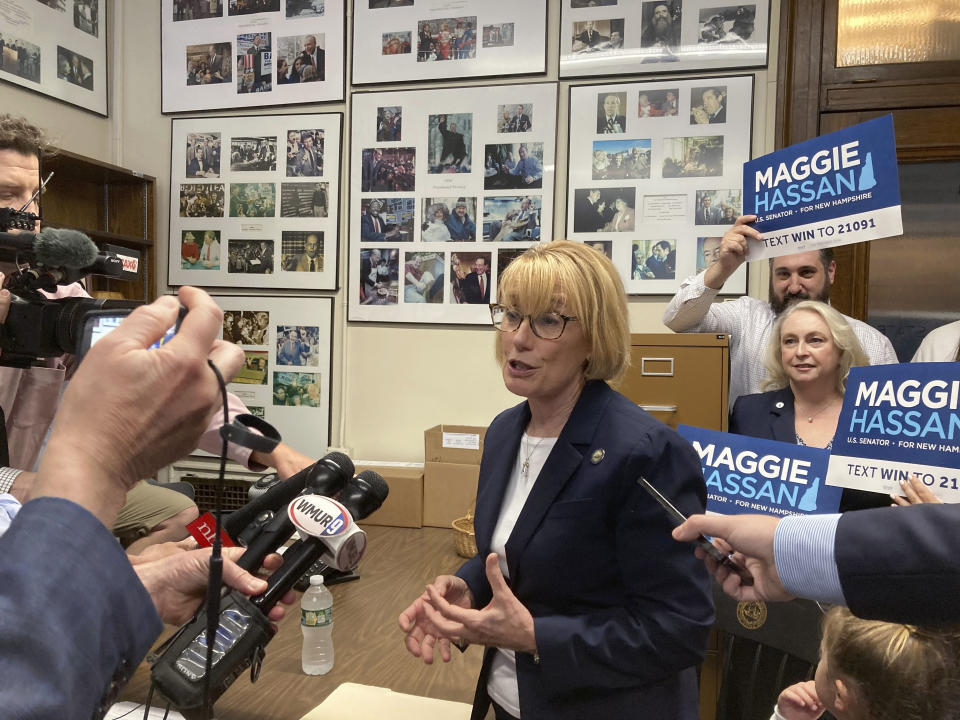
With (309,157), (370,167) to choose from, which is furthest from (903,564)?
(309,157)

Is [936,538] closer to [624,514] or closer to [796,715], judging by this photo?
[624,514]

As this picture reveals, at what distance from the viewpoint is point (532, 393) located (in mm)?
1364

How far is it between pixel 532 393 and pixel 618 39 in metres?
2.57

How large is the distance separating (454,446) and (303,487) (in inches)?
85.6

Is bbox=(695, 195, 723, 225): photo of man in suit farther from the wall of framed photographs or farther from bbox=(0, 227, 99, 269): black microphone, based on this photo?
bbox=(0, 227, 99, 269): black microphone

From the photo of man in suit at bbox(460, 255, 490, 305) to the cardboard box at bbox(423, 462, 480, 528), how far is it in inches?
35.6

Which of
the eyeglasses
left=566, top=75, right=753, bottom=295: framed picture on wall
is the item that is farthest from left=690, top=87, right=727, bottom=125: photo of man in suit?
the eyeglasses

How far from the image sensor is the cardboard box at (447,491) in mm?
3076

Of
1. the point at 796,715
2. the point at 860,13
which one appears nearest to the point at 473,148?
the point at 860,13

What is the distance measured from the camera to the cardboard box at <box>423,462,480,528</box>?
3076 millimetres

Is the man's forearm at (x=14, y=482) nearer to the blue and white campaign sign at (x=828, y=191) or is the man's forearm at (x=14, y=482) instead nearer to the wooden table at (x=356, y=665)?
the wooden table at (x=356, y=665)

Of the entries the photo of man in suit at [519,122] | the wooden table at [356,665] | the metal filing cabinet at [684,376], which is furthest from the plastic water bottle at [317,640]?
the photo of man in suit at [519,122]

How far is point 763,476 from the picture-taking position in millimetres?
1536

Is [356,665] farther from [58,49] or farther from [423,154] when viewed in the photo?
[58,49]
